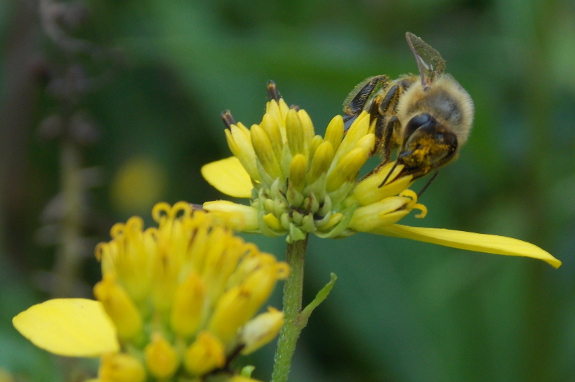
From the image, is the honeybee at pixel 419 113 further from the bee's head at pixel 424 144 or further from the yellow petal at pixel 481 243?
the yellow petal at pixel 481 243

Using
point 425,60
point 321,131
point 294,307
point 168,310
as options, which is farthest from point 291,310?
point 321,131

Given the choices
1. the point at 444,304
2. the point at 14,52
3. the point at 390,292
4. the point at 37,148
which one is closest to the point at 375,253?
the point at 390,292

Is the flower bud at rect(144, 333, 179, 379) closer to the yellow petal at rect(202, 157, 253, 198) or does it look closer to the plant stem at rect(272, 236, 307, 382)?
the plant stem at rect(272, 236, 307, 382)

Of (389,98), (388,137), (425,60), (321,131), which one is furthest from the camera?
(321,131)

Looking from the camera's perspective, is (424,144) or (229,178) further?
(229,178)

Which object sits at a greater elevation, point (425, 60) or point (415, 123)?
point (425, 60)

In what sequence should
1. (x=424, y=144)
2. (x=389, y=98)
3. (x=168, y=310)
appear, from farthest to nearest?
(x=389, y=98) → (x=424, y=144) → (x=168, y=310)

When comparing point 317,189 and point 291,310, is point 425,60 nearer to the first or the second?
point 317,189

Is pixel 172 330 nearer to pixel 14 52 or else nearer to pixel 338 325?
pixel 338 325
